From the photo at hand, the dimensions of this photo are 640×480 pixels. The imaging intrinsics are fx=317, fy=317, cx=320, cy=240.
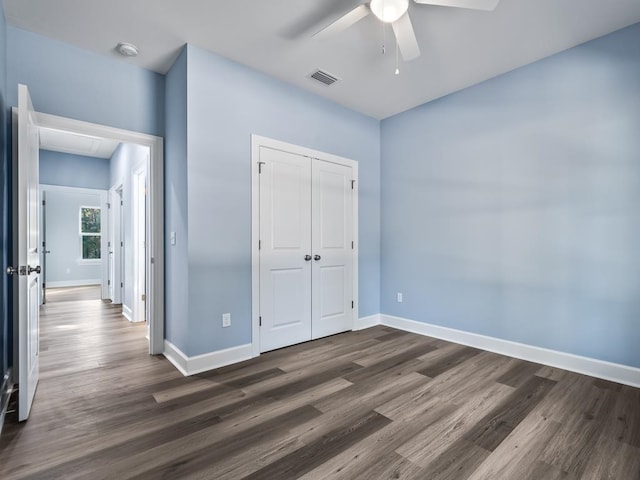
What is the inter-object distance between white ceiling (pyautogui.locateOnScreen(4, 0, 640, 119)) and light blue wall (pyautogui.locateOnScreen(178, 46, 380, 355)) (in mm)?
222

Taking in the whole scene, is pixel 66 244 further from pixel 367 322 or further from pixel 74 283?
pixel 367 322

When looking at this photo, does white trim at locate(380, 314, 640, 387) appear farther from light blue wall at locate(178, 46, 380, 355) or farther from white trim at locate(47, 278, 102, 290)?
white trim at locate(47, 278, 102, 290)

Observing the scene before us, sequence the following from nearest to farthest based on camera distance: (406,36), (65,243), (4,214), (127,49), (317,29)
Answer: (406,36) < (4,214) < (317,29) < (127,49) < (65,243)

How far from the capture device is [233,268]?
2959mm

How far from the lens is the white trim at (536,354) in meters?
2.49

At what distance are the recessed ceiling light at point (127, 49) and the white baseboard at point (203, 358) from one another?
2.65m

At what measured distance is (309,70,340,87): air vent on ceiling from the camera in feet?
10.4

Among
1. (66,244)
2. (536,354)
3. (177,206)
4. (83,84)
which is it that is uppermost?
(83,84)

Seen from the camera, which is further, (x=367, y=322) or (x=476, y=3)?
(x=367, y=322)

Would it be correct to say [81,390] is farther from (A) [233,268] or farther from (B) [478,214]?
(B) [478,214]

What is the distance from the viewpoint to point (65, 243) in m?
8.48

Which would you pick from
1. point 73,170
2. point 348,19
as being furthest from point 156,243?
point 73,170

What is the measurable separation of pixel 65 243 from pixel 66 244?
4cm

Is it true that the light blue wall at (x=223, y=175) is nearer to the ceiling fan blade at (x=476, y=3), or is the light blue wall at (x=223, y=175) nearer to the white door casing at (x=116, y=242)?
the ceiling fan blade at (x=476, y=3)
